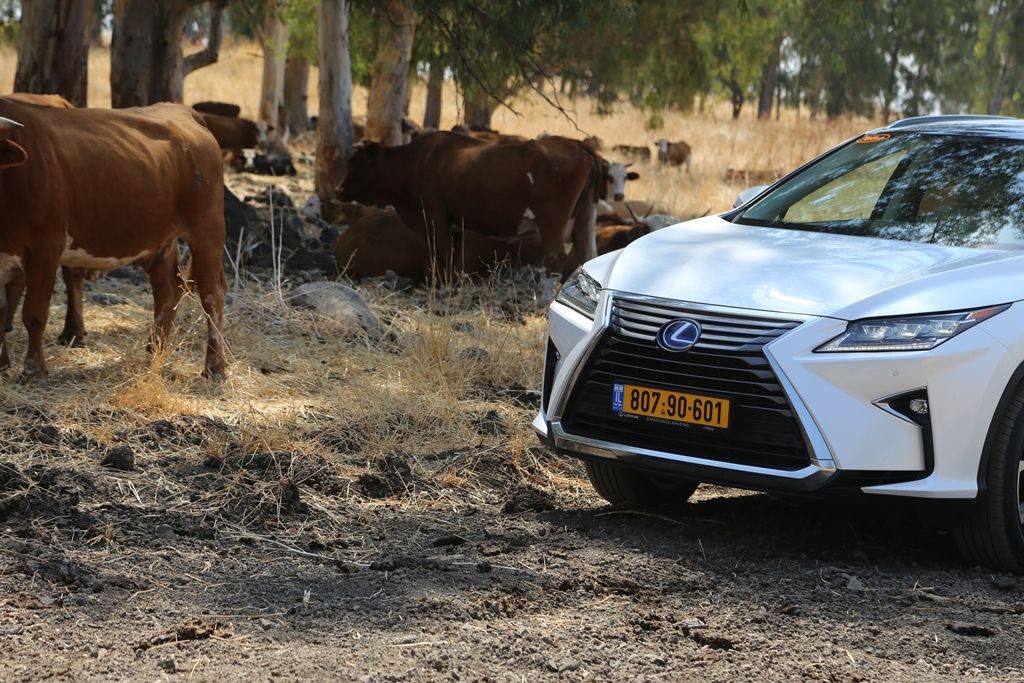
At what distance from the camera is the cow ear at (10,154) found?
285 inches

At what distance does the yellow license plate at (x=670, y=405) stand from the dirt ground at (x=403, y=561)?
58cm

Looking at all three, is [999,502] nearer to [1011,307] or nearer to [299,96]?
[1011,307]

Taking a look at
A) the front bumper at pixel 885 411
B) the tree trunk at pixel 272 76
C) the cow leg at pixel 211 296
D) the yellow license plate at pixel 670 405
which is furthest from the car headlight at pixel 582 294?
the tree trunk at pixel 272 76

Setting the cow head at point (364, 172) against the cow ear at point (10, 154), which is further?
the cow head at point (364, 172)

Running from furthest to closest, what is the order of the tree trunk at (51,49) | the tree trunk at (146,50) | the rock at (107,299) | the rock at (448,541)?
1. the tree trunk at (146,50)
2. the tree trunk at (51,49)
3. the rock at (107,299)
4. the rock at (448,541)

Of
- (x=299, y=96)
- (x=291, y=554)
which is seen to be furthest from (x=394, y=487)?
(x=299, y=96)

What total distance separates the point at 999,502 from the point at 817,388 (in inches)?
33.4

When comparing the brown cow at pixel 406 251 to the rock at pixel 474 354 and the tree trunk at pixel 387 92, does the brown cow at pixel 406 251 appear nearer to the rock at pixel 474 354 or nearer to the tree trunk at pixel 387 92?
the rock at pixel 474 354

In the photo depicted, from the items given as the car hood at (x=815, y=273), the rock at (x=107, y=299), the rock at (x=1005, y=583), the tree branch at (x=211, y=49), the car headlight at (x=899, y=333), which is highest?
the tree branch at (x=211, y=49)

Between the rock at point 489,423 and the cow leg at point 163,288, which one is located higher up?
the cow leg at point 163,288

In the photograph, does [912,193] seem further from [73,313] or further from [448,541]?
[73,313]

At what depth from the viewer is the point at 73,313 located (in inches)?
366

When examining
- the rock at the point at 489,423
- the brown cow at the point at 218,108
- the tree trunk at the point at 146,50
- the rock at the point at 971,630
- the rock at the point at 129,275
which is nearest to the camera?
the rock at the point at 971,630

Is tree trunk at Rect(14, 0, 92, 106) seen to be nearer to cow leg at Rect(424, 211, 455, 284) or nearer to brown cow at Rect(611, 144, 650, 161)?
cow leg at Rect(424, 211, 455, 284)
